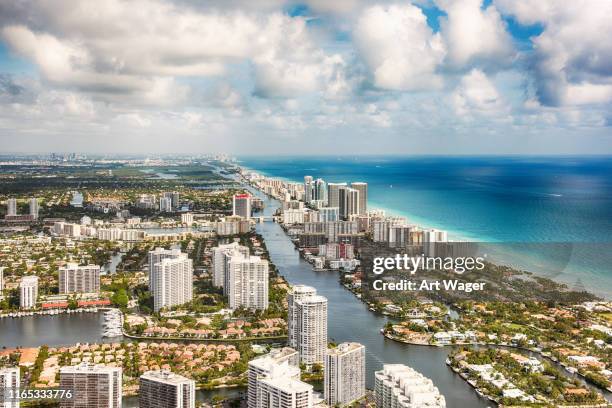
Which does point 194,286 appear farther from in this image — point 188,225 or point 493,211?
point 493,211

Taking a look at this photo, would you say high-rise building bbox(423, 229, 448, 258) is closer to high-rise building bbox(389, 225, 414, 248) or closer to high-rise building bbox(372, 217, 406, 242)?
high-rise building bbox(389, 225, 414, 248)

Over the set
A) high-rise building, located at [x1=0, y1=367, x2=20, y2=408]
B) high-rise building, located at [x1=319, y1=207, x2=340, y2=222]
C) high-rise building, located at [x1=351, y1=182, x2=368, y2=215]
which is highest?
high-rise building, located at [x1=351, y1=182, x2=368, y2=215]

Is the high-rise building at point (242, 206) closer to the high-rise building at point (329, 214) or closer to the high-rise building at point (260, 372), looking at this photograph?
the high-rise building at point (329, 214)

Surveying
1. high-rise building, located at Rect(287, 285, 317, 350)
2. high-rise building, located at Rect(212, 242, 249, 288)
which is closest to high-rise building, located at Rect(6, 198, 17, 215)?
high-rise building, located at Rect(212, 242, 249, 288)

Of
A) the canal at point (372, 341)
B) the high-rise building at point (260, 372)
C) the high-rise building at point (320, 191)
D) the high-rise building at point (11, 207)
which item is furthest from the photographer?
the high-rise building at point (320, 191)

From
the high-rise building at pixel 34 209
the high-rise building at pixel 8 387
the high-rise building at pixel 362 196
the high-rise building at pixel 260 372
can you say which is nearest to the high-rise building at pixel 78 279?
the high-rise building at pixel 8 387

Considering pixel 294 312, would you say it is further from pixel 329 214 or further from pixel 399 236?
pixel 329 214

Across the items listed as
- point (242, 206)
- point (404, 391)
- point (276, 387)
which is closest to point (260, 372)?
point (276, 387)
